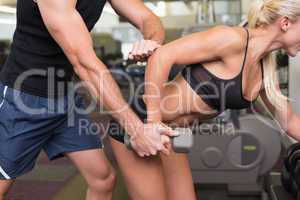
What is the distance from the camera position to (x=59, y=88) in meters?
1.67

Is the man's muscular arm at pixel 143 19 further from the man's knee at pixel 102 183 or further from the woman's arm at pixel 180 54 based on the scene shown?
the man's knee at pixel 102 183

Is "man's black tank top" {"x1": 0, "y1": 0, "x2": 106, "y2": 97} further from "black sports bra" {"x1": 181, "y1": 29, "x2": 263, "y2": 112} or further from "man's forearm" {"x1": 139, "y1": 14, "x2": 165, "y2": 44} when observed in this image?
"black sports bra" {"x1": 181, "y1": 29, "x2": 263, "y2": 112}

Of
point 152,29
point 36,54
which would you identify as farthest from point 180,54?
point 36,54

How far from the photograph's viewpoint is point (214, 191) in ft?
9.84

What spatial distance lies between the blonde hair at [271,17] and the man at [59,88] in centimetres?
35

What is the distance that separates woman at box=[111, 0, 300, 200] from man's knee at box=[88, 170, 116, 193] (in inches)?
8.4

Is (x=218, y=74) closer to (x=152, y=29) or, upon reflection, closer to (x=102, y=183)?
(x=152, y=29)

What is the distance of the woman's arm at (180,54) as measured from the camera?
135 centimetres

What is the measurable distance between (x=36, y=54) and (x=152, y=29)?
435 mm

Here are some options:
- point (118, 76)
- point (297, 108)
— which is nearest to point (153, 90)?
A: point (297, 108)

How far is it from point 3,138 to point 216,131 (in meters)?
1.63

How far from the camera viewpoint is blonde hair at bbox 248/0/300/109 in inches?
53.7

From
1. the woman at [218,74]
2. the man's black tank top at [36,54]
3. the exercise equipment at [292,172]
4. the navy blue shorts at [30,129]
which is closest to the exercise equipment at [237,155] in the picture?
the exercise equipment at [292,172]

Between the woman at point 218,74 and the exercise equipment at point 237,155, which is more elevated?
the woman at point 218,74
